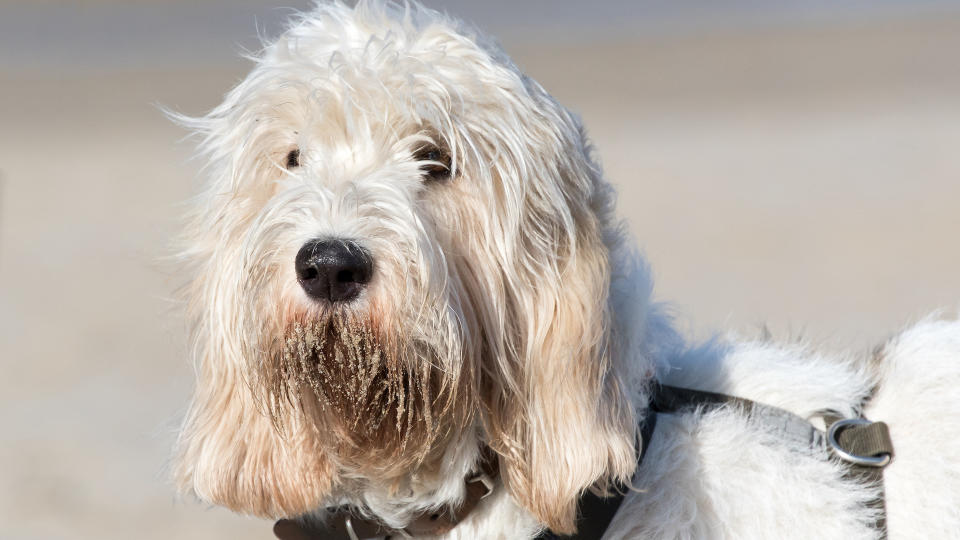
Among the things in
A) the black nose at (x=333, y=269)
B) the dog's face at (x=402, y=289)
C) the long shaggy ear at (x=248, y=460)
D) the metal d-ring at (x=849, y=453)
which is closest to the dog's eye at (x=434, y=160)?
the dog's face at (x=402, y=289)

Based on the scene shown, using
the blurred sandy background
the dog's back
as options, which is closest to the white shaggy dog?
the dog's back

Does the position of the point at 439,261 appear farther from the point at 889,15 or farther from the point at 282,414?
the point at 889,15

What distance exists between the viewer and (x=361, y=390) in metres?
2.14

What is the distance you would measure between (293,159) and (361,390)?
0.54m

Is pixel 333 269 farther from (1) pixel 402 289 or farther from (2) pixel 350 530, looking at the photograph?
(2) pixel 350 530

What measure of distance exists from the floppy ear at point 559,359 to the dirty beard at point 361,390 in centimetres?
16

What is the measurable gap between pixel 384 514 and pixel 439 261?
0.59m

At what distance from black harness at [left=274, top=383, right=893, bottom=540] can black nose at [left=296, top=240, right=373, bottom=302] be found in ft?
1.72

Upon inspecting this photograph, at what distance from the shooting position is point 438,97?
7.35 ft

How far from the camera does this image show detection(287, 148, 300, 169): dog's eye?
7.70ft

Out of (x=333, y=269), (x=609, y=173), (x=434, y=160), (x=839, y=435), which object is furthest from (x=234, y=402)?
Result: (x=609, y=173)

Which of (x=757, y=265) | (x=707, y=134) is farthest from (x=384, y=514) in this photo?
(x=707, y=134)

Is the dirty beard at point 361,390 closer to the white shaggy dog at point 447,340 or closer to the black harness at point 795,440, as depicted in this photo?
the white shaggy dog at point 447,340

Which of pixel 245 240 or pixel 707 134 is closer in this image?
pixel 245 240
